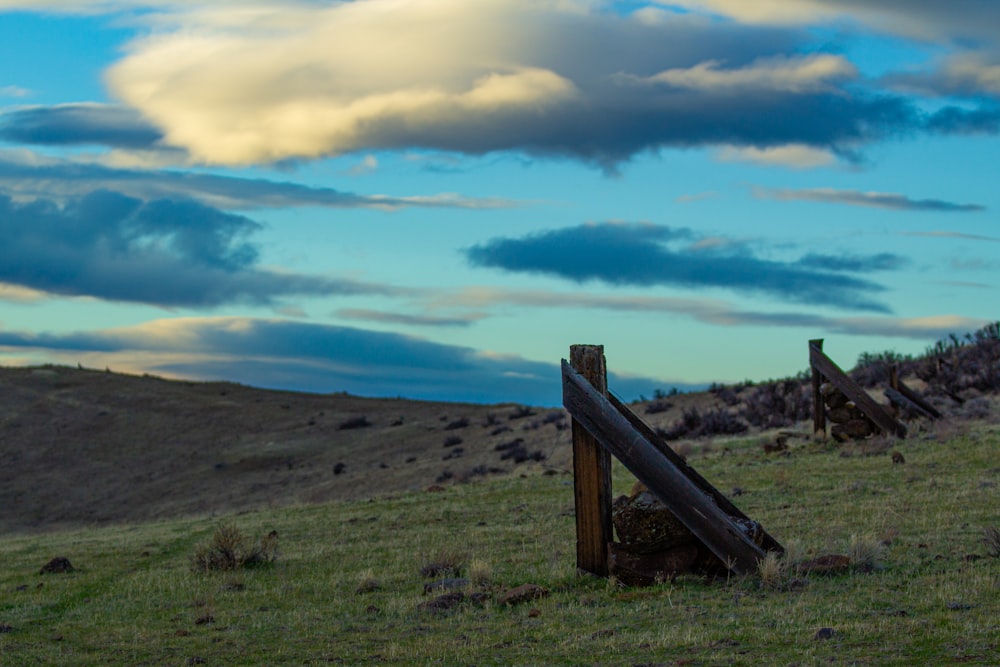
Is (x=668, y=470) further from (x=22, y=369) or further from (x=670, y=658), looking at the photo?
(x=22, y=369)

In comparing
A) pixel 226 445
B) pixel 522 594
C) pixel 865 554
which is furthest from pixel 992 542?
pixel 226 445

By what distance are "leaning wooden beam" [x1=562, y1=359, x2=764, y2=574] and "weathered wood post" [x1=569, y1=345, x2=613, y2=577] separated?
1.19 feet

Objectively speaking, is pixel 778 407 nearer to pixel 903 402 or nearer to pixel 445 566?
pixel 903 402

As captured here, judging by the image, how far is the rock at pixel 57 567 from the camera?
15508 millimetres

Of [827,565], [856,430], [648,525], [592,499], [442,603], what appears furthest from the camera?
[856,430]

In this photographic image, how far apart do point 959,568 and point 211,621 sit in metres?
7.29

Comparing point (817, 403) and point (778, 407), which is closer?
point (817, 403)

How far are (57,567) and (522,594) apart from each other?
29.8 ft

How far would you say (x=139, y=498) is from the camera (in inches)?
1580

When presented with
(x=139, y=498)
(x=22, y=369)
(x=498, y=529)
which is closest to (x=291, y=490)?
(x=139, y=498)

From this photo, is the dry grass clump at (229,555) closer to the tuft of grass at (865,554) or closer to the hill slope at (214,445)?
the tuft of grass at (865,554)

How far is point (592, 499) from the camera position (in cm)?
1050

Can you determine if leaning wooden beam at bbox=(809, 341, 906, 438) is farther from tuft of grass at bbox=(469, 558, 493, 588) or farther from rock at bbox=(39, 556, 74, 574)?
rock at bbox=(39, 556, 74, 574)

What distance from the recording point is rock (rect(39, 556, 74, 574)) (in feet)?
50.9
